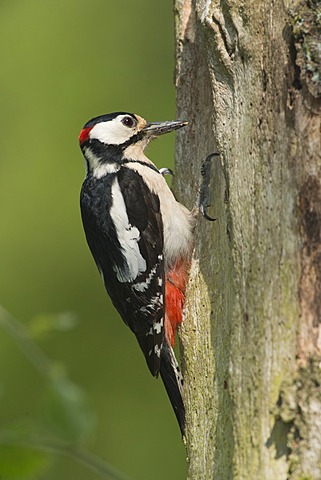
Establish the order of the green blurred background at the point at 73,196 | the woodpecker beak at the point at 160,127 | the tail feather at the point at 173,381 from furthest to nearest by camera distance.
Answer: the green blurred background at the point at 73,196 → the woodpecker beak at the point at 160,127 → the tail feather at the point at 173,381

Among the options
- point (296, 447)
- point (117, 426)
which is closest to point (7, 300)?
point (117, 426)

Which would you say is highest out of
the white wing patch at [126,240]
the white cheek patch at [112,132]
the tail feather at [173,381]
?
the white cheek patch at [112,132]

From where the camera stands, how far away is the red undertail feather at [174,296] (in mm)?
3676

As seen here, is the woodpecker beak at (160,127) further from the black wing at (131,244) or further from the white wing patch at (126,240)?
the white wing patch at (126,240)

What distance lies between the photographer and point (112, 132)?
4238 mm

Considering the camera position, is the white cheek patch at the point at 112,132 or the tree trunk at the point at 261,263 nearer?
the tree trunk at the point at 261,263

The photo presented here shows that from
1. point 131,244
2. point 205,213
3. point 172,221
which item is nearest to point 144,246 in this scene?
point 131,244

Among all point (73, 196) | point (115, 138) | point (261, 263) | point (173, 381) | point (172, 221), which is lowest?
point (173, 381)

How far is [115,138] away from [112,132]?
0.05 meters

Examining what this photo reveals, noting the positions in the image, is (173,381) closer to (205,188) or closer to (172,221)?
(172,221)

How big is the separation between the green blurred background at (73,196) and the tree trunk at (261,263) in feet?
7.74

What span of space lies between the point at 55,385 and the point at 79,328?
3280mm

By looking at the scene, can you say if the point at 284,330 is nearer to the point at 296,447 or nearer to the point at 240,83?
the point at 296,447

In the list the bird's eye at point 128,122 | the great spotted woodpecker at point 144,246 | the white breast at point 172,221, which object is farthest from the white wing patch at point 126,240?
the bird's eye at point 128,122
